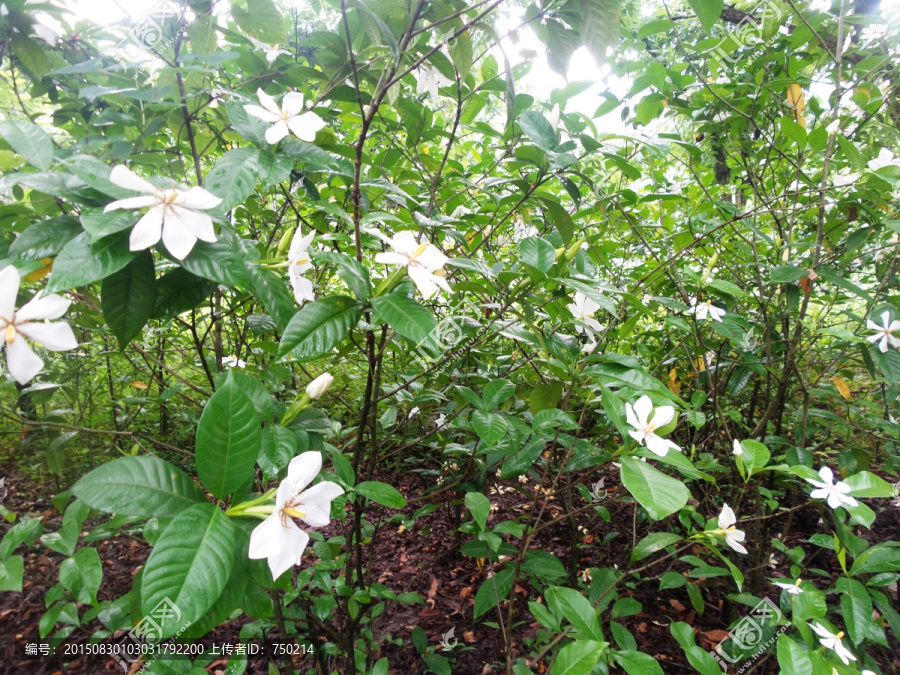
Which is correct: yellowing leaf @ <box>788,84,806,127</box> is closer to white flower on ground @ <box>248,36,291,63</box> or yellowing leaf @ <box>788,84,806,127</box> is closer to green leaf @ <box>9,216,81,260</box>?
white flower on ground @ <box>248,36,291,63</box>

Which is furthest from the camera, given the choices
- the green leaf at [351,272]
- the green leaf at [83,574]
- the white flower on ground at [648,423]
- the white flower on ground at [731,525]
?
the white flower on ground at [731,525]

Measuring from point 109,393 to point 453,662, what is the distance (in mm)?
2184

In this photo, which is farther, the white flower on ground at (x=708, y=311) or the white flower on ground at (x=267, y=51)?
the white flower on ground at (x=708, y=311)

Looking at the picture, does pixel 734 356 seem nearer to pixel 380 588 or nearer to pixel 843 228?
pixel 843 228

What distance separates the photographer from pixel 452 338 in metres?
1.18

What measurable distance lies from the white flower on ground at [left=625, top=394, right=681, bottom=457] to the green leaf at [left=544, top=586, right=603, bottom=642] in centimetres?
40

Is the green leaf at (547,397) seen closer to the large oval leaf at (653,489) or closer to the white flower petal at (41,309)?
the large oval leaf at (653,489)

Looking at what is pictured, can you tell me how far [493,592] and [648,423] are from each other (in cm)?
72

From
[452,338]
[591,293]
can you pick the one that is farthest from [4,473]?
[591,293]

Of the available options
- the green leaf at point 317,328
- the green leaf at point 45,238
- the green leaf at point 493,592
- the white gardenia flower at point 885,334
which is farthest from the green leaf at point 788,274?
the green leaf at point 45,238

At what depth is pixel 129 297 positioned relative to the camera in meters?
0.60

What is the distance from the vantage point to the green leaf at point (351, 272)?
0.64 m

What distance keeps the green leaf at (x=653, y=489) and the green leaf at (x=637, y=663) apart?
1.42 feet

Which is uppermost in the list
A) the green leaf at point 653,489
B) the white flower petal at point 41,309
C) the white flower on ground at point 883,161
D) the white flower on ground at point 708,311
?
the white flower on ground at point 883,161
